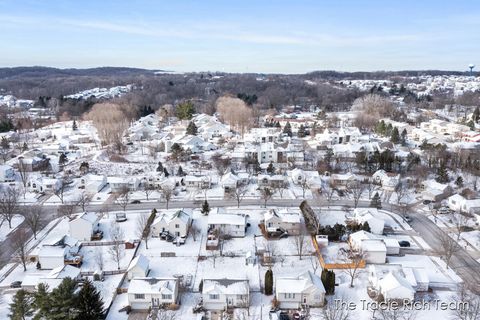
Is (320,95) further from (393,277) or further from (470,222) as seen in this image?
(393,277)

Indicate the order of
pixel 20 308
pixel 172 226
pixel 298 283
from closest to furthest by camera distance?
pixel 20 308
pixel 298 283
pixel 172 226

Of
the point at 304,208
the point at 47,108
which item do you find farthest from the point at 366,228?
the point at 47,108

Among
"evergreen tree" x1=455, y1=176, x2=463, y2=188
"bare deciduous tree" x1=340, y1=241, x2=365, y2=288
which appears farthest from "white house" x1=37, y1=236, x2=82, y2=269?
"evergreen tree" x1=455, y1=176, x2=463, y2=188

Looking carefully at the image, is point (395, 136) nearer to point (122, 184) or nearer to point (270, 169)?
point (270, 169)

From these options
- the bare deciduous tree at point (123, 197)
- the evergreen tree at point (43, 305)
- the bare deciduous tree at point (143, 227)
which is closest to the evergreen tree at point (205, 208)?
the bare deciduous tree at point (143, 227)

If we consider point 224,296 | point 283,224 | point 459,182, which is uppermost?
point 459,182

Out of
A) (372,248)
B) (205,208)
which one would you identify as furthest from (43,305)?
(372,248)
